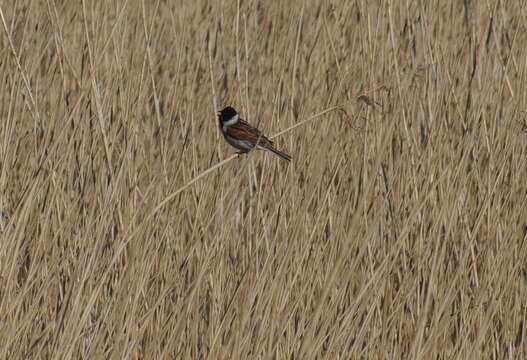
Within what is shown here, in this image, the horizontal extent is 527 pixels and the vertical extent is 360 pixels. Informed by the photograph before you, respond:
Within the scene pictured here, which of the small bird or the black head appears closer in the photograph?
the small bird

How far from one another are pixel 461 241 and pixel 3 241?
→ 1430 millimetres

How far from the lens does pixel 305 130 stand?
2928 millimetres

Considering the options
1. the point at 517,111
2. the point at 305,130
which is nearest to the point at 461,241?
the point at 517,111

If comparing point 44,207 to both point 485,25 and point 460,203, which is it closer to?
point 460,203

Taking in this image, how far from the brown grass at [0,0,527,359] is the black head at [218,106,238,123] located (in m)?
0.06

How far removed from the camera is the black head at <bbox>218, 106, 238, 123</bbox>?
3.05m

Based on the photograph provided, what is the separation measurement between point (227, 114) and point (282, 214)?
736mm

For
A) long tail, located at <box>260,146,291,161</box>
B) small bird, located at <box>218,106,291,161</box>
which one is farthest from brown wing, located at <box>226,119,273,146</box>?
long tail, located at <box>260,146,291,161</box>

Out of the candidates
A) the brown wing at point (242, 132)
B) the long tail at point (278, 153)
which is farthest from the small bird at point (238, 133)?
the long tail at point (278, 153)

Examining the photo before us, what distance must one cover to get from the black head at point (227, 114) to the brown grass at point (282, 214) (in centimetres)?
6

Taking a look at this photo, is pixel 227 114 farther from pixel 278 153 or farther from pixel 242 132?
pixel 278 153

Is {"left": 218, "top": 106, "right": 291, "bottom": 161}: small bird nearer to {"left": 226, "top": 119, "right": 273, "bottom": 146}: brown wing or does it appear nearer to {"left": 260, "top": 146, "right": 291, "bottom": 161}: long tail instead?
{"left": 226, "top": 119, "right": 273, "bottom": 146}: brown wing

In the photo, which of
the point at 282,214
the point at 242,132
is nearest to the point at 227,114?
the point at 242,132

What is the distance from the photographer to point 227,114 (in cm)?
311
